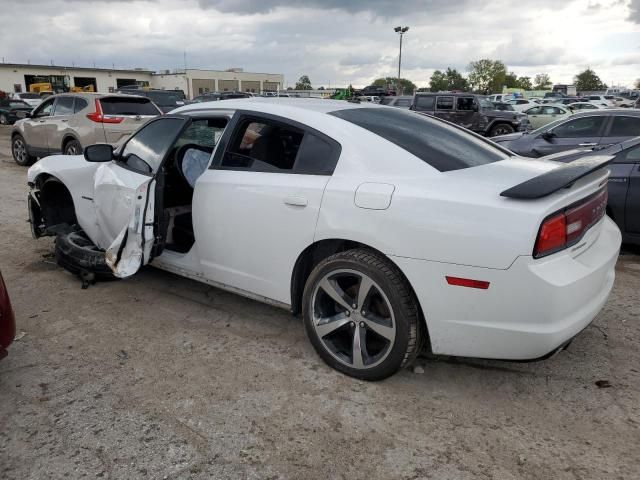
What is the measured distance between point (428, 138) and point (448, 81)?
321ft

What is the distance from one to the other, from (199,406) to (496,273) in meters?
1.71

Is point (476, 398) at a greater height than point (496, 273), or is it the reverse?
point (496, 273)

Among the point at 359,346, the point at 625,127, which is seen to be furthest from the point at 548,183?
the point at 625,127

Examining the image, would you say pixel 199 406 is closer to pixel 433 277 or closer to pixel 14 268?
pixel 433 277

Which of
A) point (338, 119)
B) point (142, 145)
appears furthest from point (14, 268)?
point (338, 119)

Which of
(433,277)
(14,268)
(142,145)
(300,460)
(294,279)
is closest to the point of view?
(300,460)

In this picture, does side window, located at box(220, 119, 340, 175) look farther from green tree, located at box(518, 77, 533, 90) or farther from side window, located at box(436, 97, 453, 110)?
green tree, located at box(518, 77, 533, 90)

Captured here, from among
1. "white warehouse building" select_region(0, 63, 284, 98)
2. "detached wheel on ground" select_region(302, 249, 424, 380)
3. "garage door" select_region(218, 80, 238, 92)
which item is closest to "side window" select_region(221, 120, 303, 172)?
"detached wheel on ground" select_region(302, 249, 424, 380)

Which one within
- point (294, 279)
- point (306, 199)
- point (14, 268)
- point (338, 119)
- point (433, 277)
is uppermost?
point (338, 119)

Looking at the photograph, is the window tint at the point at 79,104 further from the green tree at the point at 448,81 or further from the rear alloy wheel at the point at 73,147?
the green tree at the point at 448,81

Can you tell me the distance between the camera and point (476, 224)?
2.44 metres

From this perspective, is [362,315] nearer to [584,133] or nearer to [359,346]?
[359,346]

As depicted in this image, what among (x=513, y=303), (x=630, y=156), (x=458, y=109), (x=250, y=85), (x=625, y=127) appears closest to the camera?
(x=513, y=303)

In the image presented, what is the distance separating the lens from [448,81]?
93875mm
